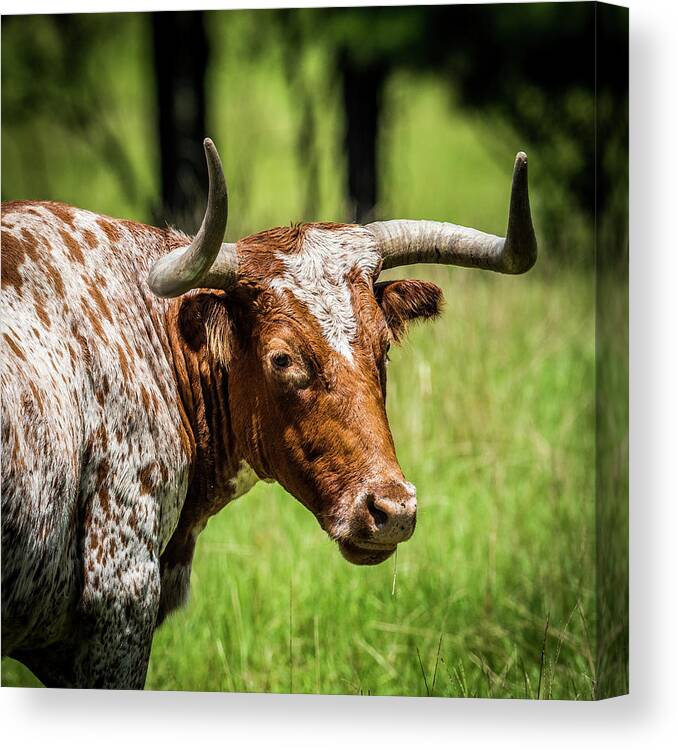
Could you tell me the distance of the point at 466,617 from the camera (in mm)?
5562

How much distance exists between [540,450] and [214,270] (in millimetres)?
1479

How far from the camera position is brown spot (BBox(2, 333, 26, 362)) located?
462cm

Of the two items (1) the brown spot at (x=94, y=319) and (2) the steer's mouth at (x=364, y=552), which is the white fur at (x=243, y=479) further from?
(1) the brown spot at (x=94, y=319)

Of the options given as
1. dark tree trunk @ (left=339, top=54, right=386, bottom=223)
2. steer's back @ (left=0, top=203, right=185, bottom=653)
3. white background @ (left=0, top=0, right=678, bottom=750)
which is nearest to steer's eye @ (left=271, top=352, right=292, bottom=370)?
steer's back @ (left=0, top=203, right=185, bottom=653)

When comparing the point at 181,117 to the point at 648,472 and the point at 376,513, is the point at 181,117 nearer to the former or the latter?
the point at 376,513

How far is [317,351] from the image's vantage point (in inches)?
191

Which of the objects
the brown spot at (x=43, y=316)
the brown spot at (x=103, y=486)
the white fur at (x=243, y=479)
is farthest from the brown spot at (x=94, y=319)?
the white fur at (x=243, y=479)

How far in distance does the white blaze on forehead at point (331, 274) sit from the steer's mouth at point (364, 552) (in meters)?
0.60

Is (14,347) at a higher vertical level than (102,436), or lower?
higher

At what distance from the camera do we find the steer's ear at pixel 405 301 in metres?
5.20

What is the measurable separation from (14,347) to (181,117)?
1.59 m

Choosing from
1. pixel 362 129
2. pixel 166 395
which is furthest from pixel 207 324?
pixel 362 129

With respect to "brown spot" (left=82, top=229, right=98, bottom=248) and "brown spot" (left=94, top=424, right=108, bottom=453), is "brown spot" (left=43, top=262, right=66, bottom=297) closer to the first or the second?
"brown spot" (left=82, top=229, right=98, bottom=248)

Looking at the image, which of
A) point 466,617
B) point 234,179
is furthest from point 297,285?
point 466,617
